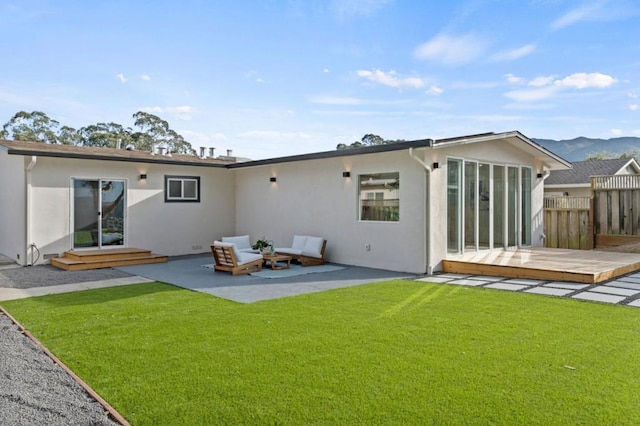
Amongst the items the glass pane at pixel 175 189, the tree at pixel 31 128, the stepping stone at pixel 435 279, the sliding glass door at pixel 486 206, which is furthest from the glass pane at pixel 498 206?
the tree at pixel 31 128

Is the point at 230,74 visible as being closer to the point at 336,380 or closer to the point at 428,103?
the point at 428,103

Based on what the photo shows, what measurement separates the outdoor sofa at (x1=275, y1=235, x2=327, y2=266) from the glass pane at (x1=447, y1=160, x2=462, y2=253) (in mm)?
3112

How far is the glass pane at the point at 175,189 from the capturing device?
1353 cm

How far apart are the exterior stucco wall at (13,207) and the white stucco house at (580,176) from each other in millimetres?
22458

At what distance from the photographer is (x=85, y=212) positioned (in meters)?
11.9

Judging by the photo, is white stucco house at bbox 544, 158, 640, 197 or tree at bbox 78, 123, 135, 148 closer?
white stucco house at bbox 544, 158, 640, 197

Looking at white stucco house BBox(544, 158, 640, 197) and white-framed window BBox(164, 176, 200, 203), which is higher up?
white stucco house BBox(544, 158, 640, 197)

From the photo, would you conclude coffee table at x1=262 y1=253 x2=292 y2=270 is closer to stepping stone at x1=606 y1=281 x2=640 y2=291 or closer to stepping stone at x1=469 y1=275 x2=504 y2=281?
stepping stone at x1=469 y1=275 x2=504 y2=281

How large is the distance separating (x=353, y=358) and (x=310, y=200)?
832 cm

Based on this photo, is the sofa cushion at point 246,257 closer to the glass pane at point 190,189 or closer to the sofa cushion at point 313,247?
the sofa cushion at point 313,247

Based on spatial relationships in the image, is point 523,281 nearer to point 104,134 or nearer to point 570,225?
point 570,225

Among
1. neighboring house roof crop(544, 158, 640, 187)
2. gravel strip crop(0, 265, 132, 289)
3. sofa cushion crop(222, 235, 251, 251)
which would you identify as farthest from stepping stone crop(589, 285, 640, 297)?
neighboring house roof crop(544, 158, 640, 187)

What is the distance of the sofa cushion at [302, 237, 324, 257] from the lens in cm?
1112

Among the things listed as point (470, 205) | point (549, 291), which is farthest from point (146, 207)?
point (549, 291)
